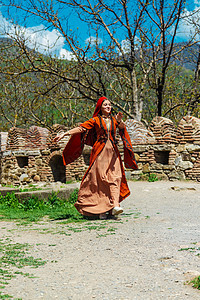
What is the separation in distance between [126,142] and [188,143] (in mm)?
5148

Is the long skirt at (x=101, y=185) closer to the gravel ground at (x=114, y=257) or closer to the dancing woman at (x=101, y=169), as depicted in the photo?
the dancing woman at (x=101, y=169)

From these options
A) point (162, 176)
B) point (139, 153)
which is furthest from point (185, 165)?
point (139, 153)

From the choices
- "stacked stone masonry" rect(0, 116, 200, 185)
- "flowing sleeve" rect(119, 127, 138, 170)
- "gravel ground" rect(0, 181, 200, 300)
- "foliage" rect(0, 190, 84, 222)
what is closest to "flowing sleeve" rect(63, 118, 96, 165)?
"flowing sleeve" rect(119, 127, 138, 170)

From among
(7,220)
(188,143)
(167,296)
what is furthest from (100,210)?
(188,143)

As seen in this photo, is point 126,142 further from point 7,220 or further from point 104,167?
point 7,220

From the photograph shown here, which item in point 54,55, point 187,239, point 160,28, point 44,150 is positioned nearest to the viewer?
point 187,239

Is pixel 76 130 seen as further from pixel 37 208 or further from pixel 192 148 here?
pixel 192 148

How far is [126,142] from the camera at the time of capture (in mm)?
6051

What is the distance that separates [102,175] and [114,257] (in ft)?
7.65

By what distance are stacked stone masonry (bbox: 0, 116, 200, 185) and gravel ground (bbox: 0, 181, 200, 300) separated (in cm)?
453

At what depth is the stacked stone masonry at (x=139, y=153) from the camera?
10.6m

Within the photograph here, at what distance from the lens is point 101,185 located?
5.58 meters

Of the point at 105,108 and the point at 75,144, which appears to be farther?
the point at 75,144

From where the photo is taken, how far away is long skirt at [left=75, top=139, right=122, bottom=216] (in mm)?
5484
